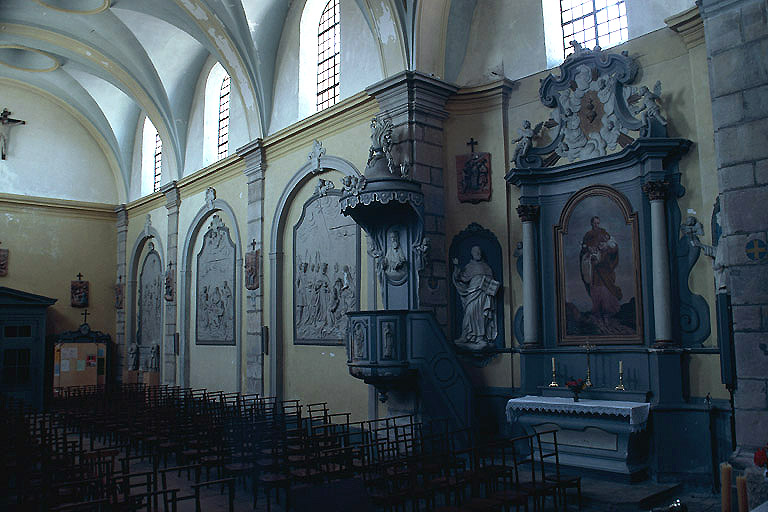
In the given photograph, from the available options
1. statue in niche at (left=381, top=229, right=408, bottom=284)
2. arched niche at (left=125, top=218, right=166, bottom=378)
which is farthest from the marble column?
arched niche at (left=125, top=218, right=166, bottom=378)

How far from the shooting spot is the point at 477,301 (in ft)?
31.1

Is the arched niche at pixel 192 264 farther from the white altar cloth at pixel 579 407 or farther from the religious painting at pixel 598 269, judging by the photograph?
the religious painting at pixel 598 269

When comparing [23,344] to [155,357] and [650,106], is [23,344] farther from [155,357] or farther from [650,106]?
[650,106]

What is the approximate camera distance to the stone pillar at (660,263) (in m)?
7.52

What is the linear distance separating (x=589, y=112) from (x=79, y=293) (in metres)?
16.2

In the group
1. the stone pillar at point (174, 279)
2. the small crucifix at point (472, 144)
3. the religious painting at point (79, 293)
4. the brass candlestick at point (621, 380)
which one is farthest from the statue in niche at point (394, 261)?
the religious painting at point (79, 293)

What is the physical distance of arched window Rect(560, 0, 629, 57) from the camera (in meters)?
8.78

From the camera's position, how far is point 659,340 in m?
7.54

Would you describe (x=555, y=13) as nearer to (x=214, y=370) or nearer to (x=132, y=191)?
(x=214, y=370)

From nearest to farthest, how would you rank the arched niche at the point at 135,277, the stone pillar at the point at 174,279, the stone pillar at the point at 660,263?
the stone pillar at the point at 660,263 < the stone pillar at the point at 174,279 < the arched niche at the point at 135,277

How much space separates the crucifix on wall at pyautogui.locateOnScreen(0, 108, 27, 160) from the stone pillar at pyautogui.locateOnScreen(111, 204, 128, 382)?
3.39 m

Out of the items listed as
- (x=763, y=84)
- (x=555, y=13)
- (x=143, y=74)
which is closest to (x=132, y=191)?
(x=143, y=74)

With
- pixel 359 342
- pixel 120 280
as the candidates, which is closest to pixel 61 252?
pixel 120 280

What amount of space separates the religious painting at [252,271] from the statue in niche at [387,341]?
5059mm
